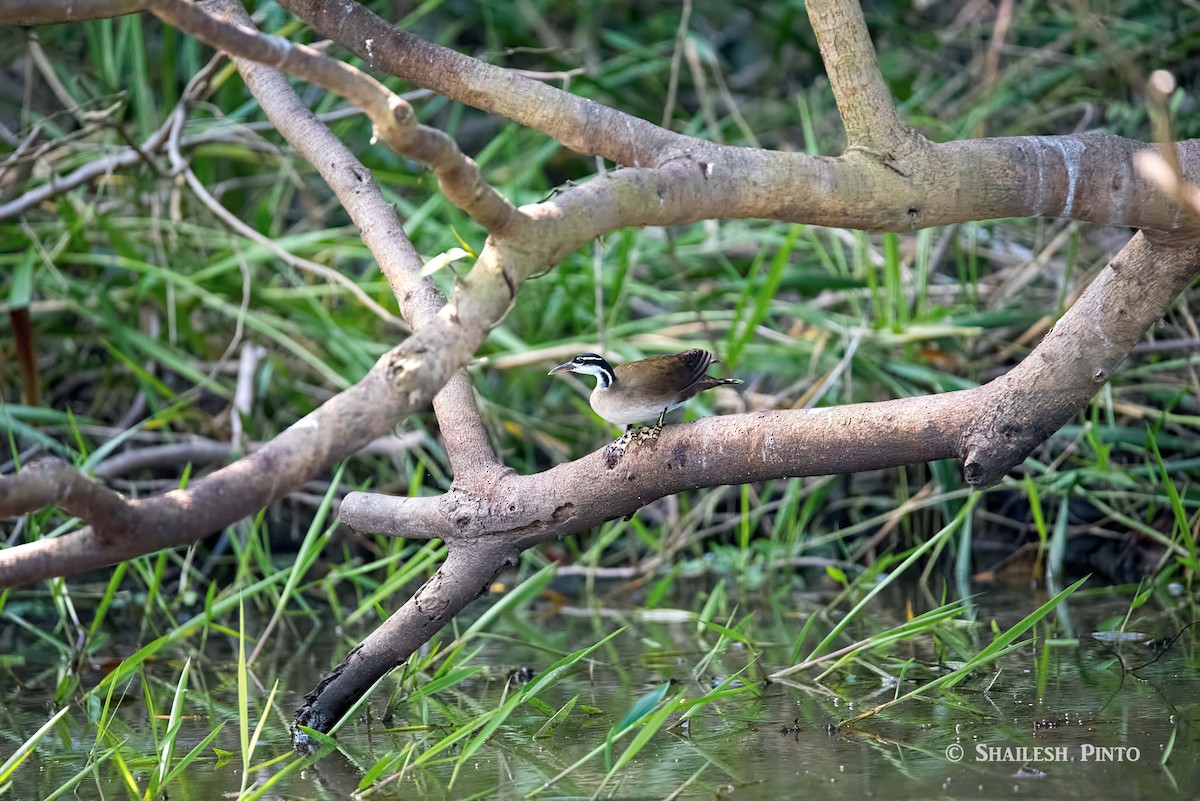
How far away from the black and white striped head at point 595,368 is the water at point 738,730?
69 cm

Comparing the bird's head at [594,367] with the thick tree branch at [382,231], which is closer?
the thick tree branch at [382,231]

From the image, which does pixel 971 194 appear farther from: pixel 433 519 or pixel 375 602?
pixel 375 602

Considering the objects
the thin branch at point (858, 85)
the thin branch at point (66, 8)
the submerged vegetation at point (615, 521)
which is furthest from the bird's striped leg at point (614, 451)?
the thin branch at point (66, 8)

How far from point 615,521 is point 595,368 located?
1590 mm

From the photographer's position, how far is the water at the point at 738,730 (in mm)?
2076

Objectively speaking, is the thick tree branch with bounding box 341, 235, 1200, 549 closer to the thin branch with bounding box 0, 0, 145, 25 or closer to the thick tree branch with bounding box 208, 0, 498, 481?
the thick tree branch with bounding box 208, 0, 498, 481

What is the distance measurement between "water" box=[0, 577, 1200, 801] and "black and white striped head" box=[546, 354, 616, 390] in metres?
0.69

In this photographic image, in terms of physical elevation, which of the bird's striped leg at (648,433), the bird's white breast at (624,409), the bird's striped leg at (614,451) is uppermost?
the bird's striped leg at (648,433)

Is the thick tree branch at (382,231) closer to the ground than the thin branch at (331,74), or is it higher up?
closer to the ground

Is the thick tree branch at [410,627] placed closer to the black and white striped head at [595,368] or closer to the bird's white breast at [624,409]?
the bird's white breast at [624,409]

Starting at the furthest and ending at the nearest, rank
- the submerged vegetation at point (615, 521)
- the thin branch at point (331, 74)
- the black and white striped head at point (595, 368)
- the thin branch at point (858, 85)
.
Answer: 1. the black and white striped head at point (595, 368)
2. the submerged vegetation at point (615, 521)
3. the thin branch at point (858, 85)
4. the thin branch at point (331, 74)

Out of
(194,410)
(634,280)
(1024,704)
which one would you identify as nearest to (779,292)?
(634,280)

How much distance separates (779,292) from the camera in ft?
17.2

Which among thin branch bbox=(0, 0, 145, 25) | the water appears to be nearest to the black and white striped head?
the water
